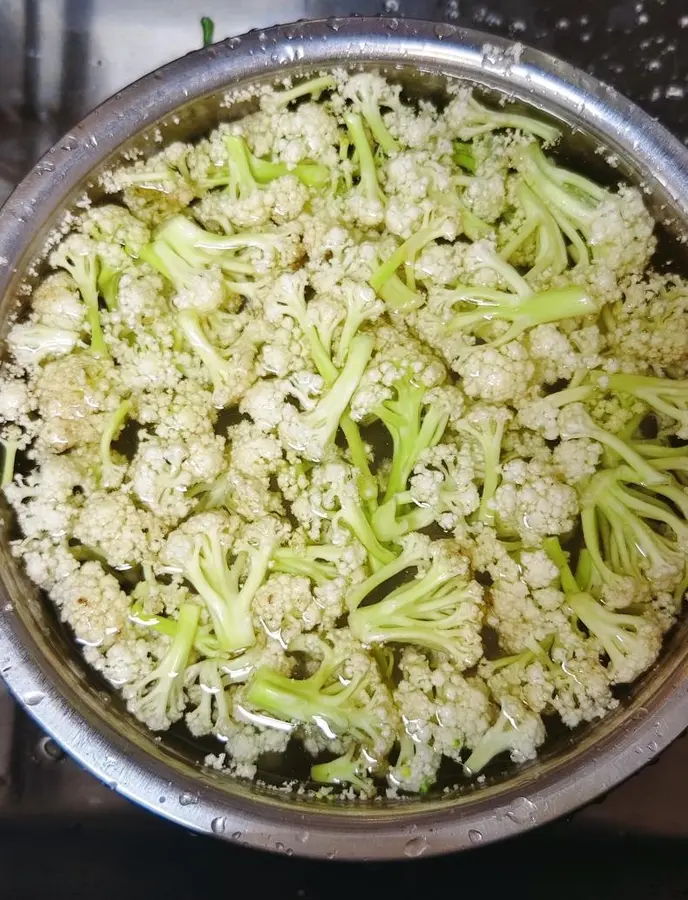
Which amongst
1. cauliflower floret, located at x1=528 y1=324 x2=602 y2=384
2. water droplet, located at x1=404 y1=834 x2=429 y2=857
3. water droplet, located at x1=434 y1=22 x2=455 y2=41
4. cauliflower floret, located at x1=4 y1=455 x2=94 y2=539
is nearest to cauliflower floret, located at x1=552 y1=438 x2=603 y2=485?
cauliflower floret, located at x1=528 y1=324 x2=602 y2=384

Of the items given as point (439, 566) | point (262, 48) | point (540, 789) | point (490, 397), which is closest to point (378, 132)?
point (262, 48)

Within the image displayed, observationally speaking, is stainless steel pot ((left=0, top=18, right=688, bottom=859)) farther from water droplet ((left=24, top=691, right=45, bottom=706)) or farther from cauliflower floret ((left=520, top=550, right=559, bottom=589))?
cauliflower floret ((left=520, top=550, right=559, bottom=589))

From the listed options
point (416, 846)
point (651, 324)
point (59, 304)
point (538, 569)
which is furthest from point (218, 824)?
point (651, 324)

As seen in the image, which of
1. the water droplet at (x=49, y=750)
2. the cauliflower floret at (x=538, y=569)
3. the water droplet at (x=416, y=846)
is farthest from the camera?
the water droplet at (x=49, y=750)

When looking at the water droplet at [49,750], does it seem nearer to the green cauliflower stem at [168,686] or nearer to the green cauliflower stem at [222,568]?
the green cauliflower stem at [168,686]

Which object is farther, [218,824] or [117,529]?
[117,529]

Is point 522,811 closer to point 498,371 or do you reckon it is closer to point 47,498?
point 498,371

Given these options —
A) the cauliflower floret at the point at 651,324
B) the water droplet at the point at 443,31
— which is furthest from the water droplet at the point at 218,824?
the water droplet at the point at 443,31

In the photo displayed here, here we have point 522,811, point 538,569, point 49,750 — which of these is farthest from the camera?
point 49,750
